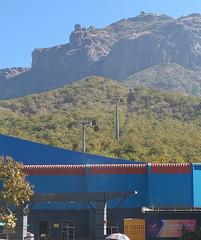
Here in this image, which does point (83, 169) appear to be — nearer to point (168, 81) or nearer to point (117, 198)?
point (117, 198)

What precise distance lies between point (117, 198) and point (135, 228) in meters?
2.54

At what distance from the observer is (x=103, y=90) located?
4289 inches

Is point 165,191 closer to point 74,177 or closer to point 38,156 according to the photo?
point 74,177

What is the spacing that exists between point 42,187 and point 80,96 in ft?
213

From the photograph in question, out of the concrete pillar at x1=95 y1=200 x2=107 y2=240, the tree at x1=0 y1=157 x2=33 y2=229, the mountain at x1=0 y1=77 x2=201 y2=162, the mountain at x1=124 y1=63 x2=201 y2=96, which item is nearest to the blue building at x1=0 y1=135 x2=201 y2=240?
the concrete pillar at x1=95 y1=200 x2=107 y2=240

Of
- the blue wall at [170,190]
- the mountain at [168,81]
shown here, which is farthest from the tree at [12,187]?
the mountain at [168,81]

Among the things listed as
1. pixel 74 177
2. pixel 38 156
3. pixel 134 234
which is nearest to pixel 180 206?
pixel 134 234

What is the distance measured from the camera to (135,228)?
134 ft

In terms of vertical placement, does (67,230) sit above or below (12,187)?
below

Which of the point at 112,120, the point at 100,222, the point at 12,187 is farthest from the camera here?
the point at 112,120

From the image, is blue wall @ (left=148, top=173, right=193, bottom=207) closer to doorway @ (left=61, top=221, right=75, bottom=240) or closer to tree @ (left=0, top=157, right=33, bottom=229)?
doorway @ (left=61, top=221, right=75, bottom=240)

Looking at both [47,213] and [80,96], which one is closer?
[47,213]

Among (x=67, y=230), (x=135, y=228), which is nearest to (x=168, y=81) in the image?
(x=67, y=230)

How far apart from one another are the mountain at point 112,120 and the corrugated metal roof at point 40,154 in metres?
13.8
